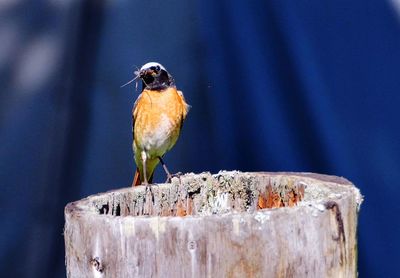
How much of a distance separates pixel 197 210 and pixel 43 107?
3.46ft

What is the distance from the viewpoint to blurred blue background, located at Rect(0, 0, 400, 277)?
343 centimetres

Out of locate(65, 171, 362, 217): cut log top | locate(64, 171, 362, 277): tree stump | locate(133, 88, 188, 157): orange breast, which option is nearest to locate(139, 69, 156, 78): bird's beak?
locate(133, 88, 188, 157): orange breast

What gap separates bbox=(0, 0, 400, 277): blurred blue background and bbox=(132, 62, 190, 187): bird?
0.45 ft

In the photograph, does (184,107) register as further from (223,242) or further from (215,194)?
(223,242)

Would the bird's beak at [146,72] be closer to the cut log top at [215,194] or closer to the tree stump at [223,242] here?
the cut log top at [215,194]

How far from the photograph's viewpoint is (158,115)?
3.46 m

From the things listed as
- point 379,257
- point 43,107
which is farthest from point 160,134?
point 379,257


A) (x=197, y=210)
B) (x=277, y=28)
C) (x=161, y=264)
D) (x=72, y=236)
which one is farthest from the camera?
(x=277, y=28)

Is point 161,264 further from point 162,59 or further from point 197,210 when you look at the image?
point 162,59

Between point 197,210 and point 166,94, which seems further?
point 166,94

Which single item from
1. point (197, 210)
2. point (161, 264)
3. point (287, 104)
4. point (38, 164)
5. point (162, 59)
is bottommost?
point (161, 264)

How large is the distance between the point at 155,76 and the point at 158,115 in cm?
19

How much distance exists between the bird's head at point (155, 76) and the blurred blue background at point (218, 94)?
139 mm

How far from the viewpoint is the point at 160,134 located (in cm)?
346
